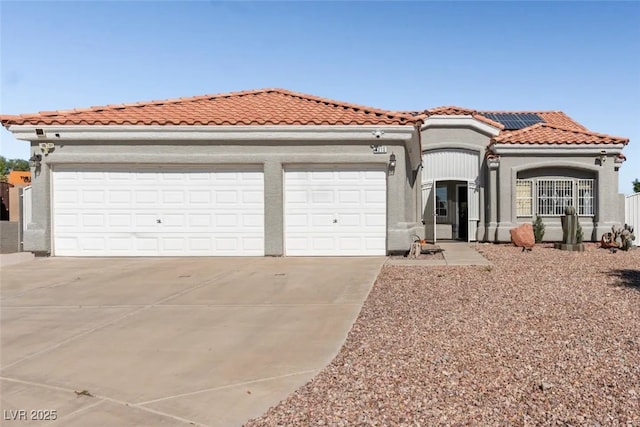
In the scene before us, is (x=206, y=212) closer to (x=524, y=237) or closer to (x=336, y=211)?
(x=336, y=211)

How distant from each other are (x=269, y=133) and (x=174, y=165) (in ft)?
8.82

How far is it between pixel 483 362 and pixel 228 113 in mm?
11184

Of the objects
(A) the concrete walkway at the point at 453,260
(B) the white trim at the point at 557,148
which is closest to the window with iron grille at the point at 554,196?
(B) the white trim at the point at 557,148

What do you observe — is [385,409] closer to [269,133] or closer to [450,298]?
[450,298]

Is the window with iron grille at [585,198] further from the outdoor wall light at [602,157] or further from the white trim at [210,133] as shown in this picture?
the white trim at [210,133]

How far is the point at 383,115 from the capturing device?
13516mm

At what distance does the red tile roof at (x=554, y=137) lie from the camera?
17.6 meters

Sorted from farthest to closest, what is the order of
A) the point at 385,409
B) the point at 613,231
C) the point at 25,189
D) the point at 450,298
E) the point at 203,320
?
the point at 613,231 → the point at 25,189 → the point at 450,298 → the point at 203,320 → the point at 385,409

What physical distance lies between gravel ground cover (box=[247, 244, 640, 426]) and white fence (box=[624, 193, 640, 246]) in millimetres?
11053

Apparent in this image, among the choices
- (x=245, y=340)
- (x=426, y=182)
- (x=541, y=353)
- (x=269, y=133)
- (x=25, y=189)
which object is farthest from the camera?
(x=426, y=182)

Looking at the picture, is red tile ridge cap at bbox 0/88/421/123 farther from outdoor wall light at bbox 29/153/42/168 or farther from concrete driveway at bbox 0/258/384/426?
concrete driveway at bbox 0/258/384/426

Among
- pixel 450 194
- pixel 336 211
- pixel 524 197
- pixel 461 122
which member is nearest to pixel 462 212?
pixel 450 194

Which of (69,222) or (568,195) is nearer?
(69,222)

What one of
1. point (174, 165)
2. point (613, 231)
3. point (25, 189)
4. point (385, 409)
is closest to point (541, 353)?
point (385, 409)
